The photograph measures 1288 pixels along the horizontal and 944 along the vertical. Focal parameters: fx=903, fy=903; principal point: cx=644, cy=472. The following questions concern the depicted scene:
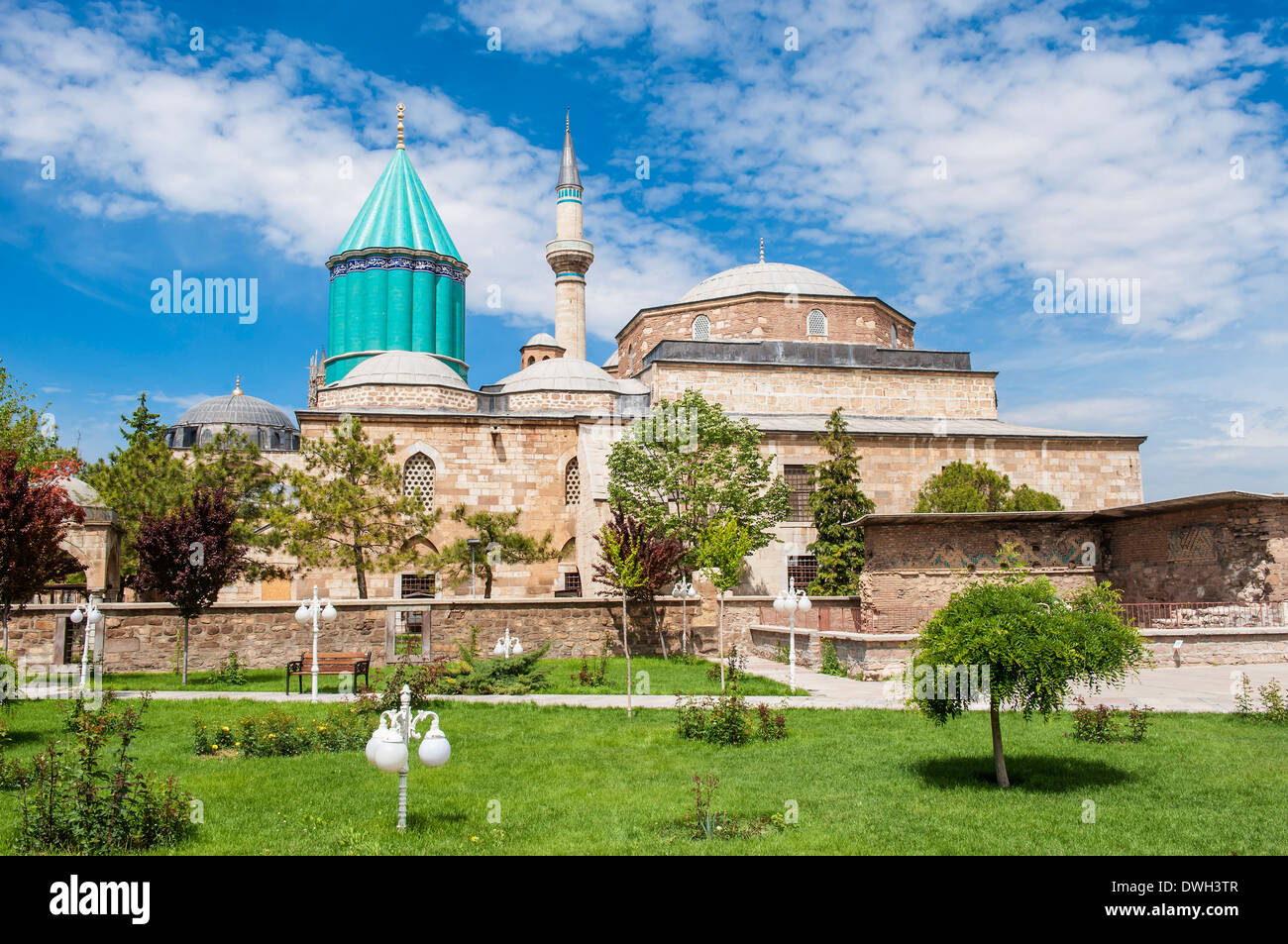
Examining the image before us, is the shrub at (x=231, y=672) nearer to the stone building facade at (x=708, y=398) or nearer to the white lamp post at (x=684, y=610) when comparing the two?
the white lamp post at (x=684, y=610)

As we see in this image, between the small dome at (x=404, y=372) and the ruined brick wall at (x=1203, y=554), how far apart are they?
1859cm

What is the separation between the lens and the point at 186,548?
45.3ft

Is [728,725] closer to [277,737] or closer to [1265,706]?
[277,737]

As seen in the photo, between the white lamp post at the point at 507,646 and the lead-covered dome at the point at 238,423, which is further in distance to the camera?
the lead-covered dome at the point at 238,423

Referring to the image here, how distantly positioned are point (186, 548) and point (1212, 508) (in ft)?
56.1

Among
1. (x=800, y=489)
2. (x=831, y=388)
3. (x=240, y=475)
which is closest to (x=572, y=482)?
(x=800, y=489)

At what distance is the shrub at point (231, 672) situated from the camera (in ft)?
45.6

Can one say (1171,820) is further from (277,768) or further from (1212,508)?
(1212,508)

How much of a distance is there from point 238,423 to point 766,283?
74.8 feet

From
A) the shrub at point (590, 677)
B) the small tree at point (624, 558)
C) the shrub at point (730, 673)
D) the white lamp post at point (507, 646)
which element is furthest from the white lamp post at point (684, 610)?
the white lamp post at point (507, 646)

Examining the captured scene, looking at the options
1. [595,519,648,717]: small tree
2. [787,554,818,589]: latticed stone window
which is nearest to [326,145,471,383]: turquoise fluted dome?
[787,554,818,589]: latticed stone window

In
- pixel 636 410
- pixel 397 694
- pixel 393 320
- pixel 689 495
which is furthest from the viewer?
pixel 393 320

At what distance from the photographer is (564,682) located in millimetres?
13758
